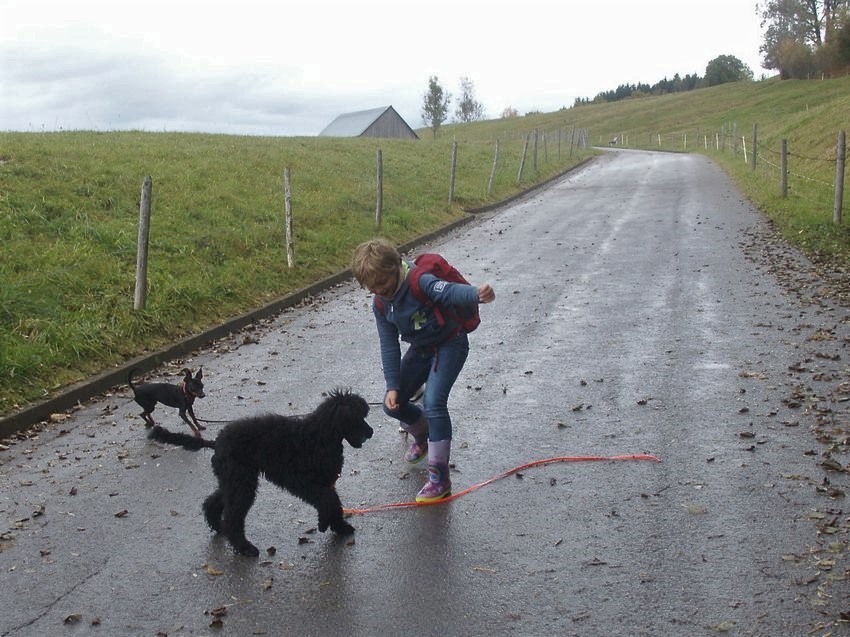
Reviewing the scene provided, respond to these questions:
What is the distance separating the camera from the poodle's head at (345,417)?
4.70m

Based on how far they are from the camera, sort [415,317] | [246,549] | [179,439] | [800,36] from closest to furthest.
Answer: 1. [246,549]
2. [415,317]
3. [179,439]
4. [800,36]

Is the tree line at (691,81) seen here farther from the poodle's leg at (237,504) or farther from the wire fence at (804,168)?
the poodle's leg at (237,504)

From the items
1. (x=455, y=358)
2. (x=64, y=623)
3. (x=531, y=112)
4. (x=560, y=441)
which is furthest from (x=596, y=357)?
(x=531, y=112)

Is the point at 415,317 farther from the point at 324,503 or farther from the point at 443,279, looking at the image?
the point at 324,503

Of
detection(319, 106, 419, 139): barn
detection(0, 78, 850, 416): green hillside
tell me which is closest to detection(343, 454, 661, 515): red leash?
detection(0, 78, 850, 416): green hillside

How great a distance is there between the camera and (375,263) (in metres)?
4.96

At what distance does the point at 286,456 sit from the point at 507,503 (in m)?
1.54

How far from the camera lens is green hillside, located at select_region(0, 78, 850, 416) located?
31.2 feet

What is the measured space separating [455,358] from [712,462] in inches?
80.1

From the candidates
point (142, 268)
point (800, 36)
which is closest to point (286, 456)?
point (142, 268)

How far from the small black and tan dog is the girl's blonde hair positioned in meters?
2.48

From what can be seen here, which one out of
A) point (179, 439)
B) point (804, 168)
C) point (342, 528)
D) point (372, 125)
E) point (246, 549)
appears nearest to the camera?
point (246, 549)

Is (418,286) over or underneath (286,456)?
over

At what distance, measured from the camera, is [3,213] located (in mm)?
12750
